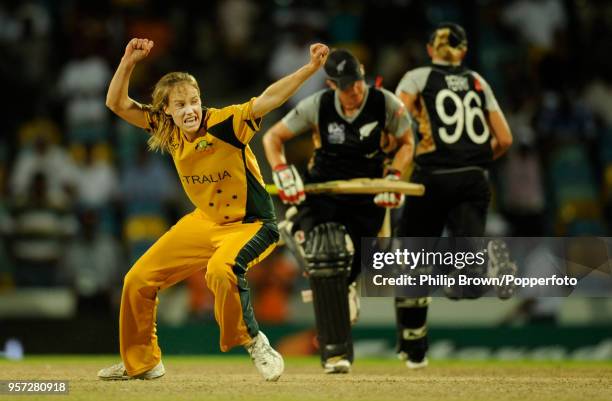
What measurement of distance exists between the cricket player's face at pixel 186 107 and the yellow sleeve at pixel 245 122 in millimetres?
240

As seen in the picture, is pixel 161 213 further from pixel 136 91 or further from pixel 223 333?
pixel 223 333

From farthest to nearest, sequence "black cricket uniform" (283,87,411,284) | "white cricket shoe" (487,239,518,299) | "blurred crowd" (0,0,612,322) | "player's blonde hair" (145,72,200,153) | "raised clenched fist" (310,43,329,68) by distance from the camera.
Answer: "blurred crowd" (0,0,612,322) < "white cricket shoe" (487,239,518,299) < "black cricket uniform" (283,87,411,284) < "player's blonde hair" (145,72,200,153) < "raised clenched fist" (310,43,329,68)

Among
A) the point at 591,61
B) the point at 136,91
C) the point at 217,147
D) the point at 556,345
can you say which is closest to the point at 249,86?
the point at 136,91

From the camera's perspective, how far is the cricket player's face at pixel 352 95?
8.41 m

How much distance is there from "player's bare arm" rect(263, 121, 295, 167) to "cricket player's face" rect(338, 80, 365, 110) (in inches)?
18.7

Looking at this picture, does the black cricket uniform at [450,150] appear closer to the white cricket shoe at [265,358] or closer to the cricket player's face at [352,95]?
the cricket player's face at [352,95]

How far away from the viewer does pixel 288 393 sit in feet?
22.2

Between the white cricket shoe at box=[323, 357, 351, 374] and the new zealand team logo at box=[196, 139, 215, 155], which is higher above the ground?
the new zealand team logo at box=[196, 139, 215, 155]

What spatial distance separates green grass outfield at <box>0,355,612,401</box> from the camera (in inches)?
261

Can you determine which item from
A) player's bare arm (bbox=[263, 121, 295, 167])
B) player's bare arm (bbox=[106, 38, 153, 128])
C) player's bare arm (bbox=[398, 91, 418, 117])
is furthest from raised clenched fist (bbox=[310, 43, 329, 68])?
player's bare arm (bbox=[398, 91, 418, 117])

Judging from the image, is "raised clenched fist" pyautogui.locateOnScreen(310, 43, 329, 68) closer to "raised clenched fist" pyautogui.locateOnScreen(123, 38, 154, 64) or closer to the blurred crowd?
"raised clenched fist" pyautogui.locateOnScreen(123, 38, 154, 64)

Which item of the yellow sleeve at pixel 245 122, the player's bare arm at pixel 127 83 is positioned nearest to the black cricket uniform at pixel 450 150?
the yellow sleeve at pixel 245 122

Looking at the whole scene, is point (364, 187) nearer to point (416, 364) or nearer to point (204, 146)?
point (204, 146)

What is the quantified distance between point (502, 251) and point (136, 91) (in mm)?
6478
